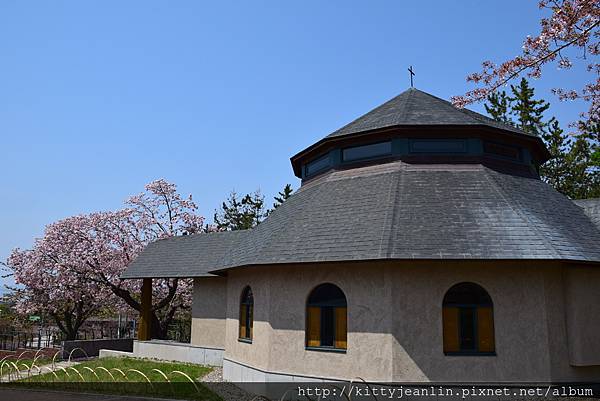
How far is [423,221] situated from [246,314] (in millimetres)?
6368

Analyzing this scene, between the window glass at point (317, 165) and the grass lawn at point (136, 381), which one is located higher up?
the window glass at point (317, 165)

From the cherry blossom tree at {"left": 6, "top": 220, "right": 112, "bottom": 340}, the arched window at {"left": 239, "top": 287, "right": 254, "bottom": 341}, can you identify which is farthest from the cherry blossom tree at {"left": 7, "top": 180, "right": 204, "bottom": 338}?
A: the arched window at {"left": 239, "top": 287, "right": 254, "bottom": 341}

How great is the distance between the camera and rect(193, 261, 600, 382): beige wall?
11.3 m

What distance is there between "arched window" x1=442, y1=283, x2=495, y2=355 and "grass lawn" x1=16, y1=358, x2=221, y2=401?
5981 millimetres

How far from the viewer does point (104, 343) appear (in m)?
25.0

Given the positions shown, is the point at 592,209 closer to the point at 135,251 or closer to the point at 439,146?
the point at 439,146

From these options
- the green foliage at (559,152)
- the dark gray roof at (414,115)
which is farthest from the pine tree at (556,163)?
the dark gray roof at (414,115)

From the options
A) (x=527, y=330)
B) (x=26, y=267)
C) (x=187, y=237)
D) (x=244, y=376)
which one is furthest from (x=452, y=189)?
(x=26, y=267)

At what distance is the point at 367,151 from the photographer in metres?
15.4

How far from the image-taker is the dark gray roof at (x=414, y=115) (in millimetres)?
14852

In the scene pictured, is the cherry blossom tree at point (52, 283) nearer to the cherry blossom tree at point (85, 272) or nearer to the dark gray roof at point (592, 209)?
the cherry blossom tree at point (85, 272)

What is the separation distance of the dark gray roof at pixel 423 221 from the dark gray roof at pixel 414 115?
1.30 metres

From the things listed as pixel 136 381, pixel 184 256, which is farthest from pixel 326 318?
pixel 184 256

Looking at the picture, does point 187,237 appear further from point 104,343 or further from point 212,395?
point 212,395
